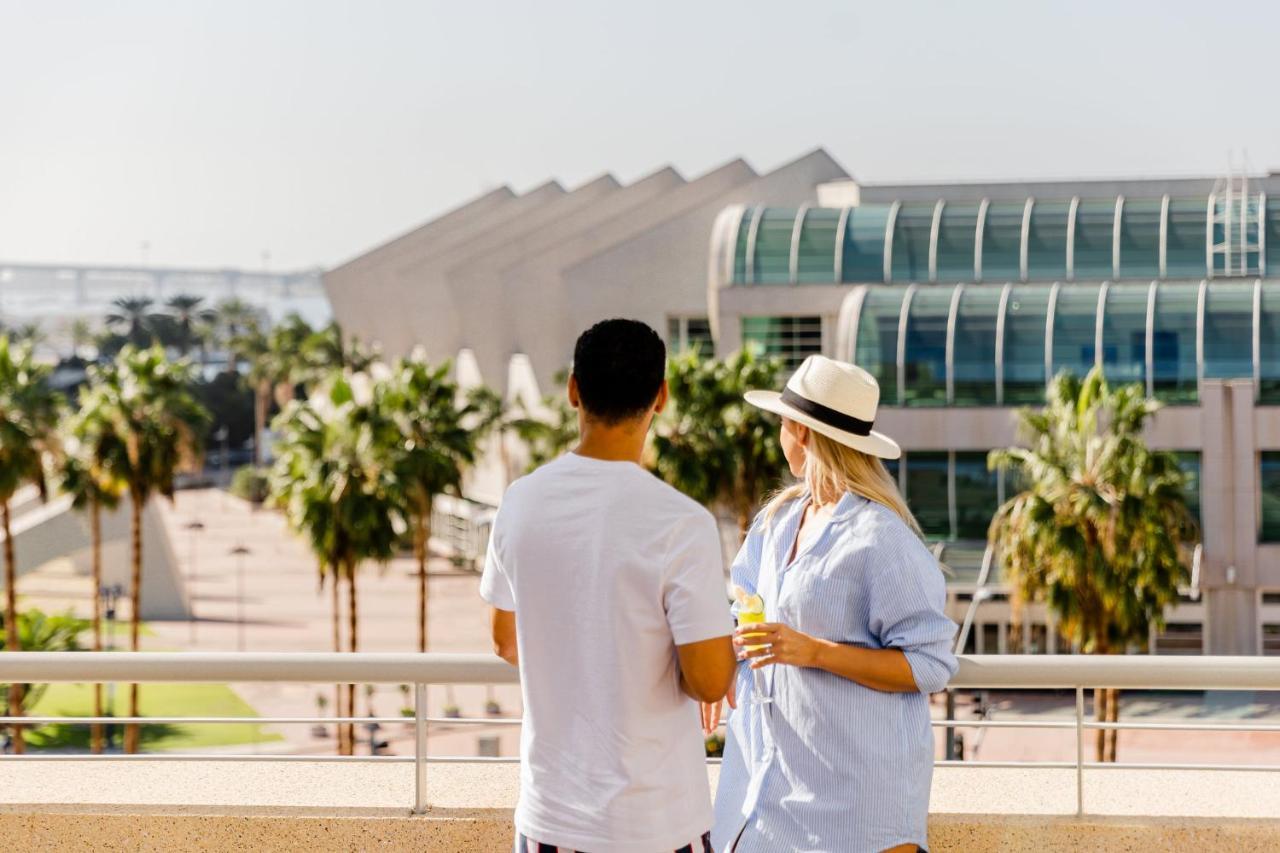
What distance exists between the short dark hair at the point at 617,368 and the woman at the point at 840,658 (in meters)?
0.53

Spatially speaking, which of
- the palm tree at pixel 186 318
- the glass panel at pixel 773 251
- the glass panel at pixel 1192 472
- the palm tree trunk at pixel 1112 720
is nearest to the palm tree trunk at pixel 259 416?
the palm tree at pixel 186 318

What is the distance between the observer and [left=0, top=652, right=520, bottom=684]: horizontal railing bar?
172 inches

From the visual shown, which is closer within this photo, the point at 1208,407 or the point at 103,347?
the point at 1208,407

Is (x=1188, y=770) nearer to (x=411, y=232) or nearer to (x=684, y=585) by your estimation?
(x=684, y=585)

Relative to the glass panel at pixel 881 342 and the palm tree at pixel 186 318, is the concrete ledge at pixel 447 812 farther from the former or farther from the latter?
the palm tree at pixel 186 318

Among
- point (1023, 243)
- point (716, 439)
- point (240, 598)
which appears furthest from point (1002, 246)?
point (240, 598)

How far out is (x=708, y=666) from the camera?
2.87 metres

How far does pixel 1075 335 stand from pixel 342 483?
17890 mm

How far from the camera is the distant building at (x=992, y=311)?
35938mm

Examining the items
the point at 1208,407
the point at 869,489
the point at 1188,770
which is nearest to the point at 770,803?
the point at 869,489

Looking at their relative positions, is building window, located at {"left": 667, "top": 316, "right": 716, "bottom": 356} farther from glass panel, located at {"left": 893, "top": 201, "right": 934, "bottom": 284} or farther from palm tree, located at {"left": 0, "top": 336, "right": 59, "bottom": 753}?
palm tree, located at {"left": 0, "top": 336, "right": 59, "bottom": 753}

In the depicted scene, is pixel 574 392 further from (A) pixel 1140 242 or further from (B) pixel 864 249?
(A) pixel 1140 242

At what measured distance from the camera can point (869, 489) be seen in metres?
3.35

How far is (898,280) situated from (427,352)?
117 ft
